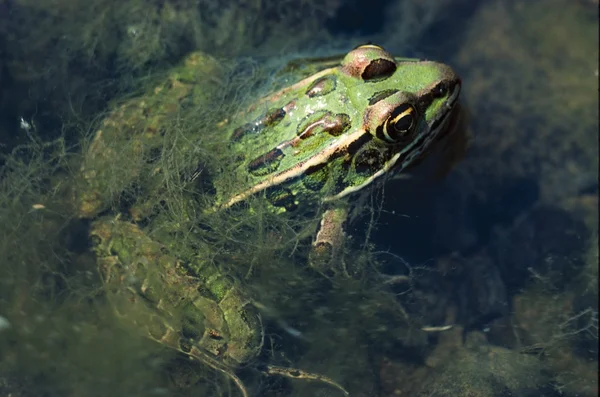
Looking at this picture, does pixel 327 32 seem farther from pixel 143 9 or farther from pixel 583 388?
pixel 583 388

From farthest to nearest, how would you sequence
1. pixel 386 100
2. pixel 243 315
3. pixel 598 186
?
pixel 598 186 < pixel 243 315 < pixel 386 100

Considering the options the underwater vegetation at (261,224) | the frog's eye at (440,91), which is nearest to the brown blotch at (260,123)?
the underwater vegetation at (261,224)

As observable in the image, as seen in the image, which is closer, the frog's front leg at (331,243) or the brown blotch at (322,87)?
the brown blotch at (322,87)

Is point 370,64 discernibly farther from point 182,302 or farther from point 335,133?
point 182,302

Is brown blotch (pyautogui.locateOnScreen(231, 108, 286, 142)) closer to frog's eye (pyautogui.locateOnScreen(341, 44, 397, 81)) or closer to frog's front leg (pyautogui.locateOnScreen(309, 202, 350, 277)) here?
frog's eye (pyautogui.locateOnScreen(341, 44, 397, 81))

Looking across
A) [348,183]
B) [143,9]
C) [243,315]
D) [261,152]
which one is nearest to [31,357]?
[243,315]

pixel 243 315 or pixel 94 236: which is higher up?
pixel 94 236

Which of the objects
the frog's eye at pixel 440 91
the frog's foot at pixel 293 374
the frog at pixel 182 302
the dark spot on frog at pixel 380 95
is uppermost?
the dark spot on frog at pixel 380 95

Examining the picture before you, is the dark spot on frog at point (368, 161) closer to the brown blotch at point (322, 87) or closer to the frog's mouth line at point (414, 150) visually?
the frog's mouth line at point (414, 150)
